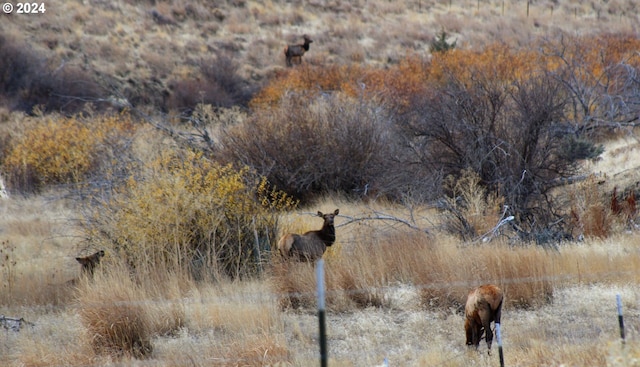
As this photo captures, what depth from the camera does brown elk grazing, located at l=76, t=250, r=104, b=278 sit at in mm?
9484

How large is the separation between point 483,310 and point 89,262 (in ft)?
18.2

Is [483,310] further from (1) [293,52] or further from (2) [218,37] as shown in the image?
(2) [218,37]

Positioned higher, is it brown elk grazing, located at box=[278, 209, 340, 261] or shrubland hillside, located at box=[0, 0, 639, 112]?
shrubland hillside, located at box=[0, 0, 639, 112]

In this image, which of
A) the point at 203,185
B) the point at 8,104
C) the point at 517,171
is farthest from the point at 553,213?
the point at 8,104

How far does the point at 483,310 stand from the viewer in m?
6.50

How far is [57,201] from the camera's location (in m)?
16.2

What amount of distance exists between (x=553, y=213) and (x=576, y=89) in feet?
29.1

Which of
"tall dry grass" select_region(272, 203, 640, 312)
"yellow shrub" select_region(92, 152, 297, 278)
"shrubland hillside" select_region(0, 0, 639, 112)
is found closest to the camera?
"tall dry grass" select_region(272, 203, 640, 312)

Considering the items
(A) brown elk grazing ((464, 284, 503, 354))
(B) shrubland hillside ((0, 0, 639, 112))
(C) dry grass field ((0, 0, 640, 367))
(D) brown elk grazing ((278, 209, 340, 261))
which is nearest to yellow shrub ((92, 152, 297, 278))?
(C) dry grass field ((0, 0, 640, 367))

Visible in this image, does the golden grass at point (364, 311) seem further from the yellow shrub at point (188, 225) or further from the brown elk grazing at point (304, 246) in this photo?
the yellow shrub at point (188, 225)

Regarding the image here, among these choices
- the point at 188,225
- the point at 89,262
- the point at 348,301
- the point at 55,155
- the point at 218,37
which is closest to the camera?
the point at 348,301

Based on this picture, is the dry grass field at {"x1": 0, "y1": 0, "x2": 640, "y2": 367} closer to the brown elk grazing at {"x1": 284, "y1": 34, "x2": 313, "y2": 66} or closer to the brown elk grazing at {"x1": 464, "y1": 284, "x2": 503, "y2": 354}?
the brown elk grazing at {"x1": 464, "y1": 284, "x2": 503, "y2": 354}

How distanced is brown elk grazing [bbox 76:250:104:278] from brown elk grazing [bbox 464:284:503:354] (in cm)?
512

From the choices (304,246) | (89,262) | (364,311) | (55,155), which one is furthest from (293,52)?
(364,311)
